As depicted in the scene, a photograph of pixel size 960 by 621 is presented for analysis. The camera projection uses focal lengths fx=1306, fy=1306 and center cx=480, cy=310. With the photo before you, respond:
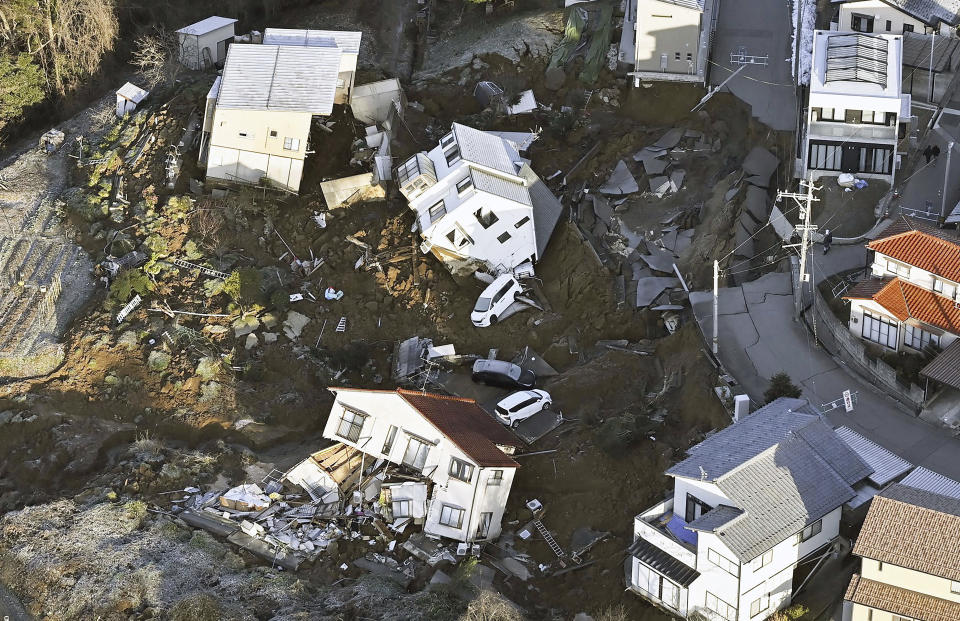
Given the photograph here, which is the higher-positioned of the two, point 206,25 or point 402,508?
point 206,25

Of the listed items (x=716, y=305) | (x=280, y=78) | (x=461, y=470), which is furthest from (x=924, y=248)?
(x=280, y=78)

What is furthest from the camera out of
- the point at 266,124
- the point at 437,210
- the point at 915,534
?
the point at 266,124

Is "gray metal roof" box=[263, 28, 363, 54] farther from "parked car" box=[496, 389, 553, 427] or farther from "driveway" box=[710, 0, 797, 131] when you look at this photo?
"parked car" box=[496, 389, 553, 427]

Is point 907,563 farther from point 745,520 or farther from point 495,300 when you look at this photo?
point 495,300

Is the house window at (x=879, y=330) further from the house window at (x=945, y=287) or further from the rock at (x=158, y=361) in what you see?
the rock at (x=158, y=361)

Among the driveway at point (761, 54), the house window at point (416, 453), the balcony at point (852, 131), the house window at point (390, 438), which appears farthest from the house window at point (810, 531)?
the driveway at point (761, 54)

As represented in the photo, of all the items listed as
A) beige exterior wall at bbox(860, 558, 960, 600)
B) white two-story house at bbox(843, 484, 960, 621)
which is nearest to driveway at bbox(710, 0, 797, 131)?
white two-story house at bbox(843, 484, 960, 621)

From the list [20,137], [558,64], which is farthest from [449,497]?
[20,137]

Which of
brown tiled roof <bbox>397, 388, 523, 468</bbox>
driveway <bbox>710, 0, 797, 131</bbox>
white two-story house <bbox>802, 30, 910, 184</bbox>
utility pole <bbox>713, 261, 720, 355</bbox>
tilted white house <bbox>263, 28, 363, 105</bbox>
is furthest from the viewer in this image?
tilted white house <bbox>263, 28, 363, 105</bbox>
